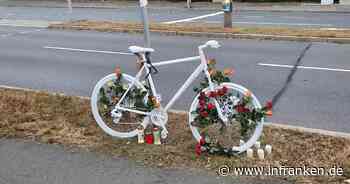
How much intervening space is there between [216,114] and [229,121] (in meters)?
0.15

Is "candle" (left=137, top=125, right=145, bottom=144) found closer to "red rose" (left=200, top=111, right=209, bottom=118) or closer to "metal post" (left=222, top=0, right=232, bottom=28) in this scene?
"red rose" (left=200, top=111, right=209, bottom=118)

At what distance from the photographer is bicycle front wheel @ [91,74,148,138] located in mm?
4625

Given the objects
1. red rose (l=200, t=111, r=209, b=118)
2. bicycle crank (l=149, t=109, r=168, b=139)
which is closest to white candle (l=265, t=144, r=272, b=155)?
red rose (l=200, t=111, r=209, b=118)

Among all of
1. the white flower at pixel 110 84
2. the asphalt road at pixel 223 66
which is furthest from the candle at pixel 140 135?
the asphalt road at pixel 223 66

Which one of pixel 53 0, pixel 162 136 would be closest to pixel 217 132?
pixel 162 136

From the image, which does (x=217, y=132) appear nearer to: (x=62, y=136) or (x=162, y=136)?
(x=162, y=136)

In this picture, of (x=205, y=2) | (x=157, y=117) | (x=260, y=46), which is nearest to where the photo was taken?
(x=157, y=117)

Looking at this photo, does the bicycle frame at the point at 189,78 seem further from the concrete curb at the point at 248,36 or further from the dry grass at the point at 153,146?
the concrete curb at the point at 248,36

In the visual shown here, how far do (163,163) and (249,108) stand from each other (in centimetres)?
96

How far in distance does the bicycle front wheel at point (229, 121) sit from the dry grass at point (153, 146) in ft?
0.67

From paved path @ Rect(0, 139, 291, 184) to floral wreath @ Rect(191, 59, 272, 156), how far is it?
0.39 m

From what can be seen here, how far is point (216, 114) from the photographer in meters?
4.20

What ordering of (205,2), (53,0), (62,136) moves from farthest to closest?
(53,0) → (205,2) → (62,136)

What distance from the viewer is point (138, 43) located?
12977 mm
